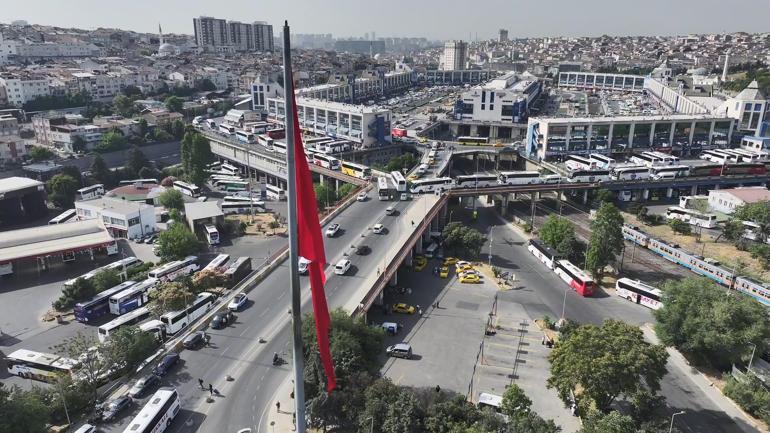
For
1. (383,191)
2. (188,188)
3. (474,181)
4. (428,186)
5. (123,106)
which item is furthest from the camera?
(123,106)

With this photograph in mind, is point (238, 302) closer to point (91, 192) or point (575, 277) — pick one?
point (575, 277)

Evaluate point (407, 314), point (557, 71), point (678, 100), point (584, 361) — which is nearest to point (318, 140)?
point (407, 314)

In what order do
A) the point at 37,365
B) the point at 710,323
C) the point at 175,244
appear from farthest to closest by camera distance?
the point at 175,244 < the point at 37,365 < the point at 710,323

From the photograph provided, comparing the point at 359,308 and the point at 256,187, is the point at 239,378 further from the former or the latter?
the point at 256,187

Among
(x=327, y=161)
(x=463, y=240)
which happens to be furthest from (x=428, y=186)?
(x=327, y=161)

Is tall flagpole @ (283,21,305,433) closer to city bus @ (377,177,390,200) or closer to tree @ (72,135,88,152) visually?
city bus @ (377,177,390,200)
